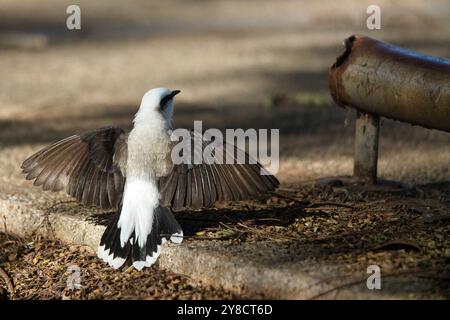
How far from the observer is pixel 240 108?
841 centimetres

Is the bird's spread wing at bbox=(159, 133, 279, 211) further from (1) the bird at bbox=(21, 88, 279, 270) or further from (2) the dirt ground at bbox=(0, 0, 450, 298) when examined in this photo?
(2) the dirt ground at bbox=(0, 0, 450, 298)

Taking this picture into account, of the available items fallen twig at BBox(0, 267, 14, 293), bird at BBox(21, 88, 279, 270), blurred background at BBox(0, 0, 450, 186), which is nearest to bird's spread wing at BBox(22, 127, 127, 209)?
bird at BBox(21, 88, 279, 270)

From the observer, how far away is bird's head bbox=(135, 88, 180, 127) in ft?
16.0

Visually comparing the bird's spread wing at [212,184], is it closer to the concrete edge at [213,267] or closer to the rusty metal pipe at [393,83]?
the concrete edge at [213,267]

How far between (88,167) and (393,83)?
69.3 inches

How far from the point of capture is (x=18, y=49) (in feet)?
36.6

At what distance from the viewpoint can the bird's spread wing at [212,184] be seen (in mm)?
4668

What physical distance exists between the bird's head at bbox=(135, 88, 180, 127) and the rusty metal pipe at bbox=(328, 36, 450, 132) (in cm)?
115

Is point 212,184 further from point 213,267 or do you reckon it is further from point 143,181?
point 213,267

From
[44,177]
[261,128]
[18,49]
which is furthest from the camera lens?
[18,49]

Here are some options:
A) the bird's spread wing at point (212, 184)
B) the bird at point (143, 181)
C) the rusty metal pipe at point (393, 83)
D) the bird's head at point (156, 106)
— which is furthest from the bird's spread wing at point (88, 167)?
the rusty metal pipe at point (393, 83)

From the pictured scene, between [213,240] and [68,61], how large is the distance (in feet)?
20.4
